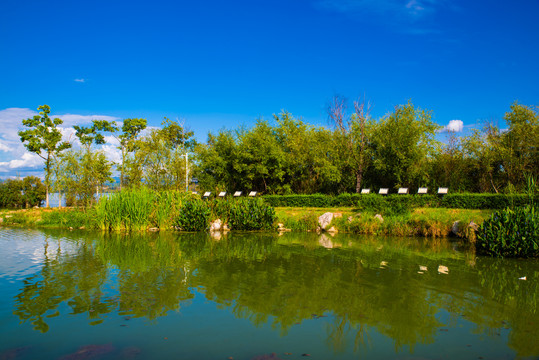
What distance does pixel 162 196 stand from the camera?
1661cm

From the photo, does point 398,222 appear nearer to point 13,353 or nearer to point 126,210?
point 126,210

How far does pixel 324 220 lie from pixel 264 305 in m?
11.7

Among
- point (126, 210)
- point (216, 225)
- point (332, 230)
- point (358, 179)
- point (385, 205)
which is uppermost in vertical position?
point (358, 179)

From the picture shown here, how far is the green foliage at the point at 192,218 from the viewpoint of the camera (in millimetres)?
16406

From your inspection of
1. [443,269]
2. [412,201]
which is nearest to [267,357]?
[443,269]

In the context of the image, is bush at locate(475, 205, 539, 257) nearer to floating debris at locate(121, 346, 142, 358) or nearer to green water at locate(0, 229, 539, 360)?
green water at locate(0, 229, 539, 360)

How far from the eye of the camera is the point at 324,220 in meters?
17.3

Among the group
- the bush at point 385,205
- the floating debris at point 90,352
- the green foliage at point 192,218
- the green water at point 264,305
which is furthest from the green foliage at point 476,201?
the floating debris at point 90,352

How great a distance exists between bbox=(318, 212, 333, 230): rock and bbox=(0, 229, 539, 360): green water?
6302mm

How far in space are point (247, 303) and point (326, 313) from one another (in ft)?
4.31

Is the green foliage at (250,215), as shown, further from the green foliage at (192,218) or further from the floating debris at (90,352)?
the floating debris at (90,352)

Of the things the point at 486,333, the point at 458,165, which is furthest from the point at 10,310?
the point at 458,165

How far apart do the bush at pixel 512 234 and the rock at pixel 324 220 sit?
23.6 ft

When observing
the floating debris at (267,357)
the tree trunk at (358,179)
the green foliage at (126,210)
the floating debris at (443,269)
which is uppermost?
the tree trunk at (358,179)
